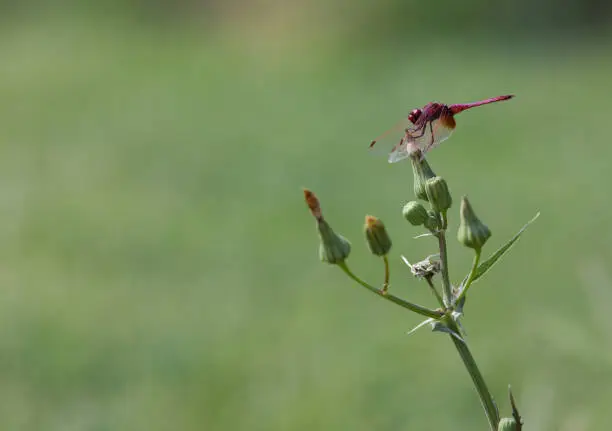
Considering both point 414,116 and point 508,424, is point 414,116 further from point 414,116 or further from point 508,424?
point 508,424

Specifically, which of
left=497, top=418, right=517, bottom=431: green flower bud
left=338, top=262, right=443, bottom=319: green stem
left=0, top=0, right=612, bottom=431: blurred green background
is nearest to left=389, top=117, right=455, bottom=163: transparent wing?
left=338, top=262, right=443, bottom=319: green stem

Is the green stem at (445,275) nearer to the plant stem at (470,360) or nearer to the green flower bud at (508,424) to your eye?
the plant stem at (470,360)

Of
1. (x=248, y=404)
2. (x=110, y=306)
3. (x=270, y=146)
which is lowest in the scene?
(x=248, y=404)

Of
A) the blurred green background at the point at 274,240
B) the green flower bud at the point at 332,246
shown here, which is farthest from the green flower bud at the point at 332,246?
the blurred green background at the point at 274,240

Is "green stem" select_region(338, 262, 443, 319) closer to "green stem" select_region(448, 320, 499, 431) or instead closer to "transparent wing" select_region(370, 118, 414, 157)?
"green stem" select_region(448, 320, 499, 431)

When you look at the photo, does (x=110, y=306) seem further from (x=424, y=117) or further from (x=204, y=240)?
(x=424, y=117)

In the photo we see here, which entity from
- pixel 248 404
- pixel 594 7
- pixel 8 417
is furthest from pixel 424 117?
pixel 594 7
